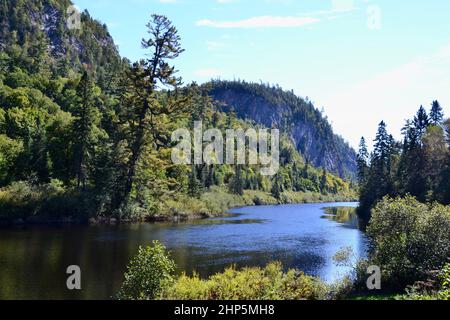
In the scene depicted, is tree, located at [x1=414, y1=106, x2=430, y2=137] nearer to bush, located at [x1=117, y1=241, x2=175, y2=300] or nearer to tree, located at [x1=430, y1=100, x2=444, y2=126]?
tree, located at [x1=430, y1=100, x2=444, y2=126]

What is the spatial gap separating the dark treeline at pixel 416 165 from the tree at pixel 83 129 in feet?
161

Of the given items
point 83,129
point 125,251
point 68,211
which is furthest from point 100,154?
point 125,251

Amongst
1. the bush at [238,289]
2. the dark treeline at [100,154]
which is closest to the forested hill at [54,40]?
the dark treeline at [100,154]

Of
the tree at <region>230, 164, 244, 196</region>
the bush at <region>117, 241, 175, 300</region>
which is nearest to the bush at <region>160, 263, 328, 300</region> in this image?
the bush at <region>117, 241, 175, 300</region>

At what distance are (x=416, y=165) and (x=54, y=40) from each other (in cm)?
13886

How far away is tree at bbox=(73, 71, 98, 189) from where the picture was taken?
67625 mm

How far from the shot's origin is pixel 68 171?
7038 centimetres

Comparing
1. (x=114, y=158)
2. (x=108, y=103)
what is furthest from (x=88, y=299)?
(x=108, y=103)

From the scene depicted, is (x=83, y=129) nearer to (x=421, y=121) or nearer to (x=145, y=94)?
(x=145, y=94)

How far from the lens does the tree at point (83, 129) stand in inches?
2662

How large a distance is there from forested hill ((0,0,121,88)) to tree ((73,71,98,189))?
2282 inches

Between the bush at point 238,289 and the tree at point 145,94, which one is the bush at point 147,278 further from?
the tree at point 145,94

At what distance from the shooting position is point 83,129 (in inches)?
2685
